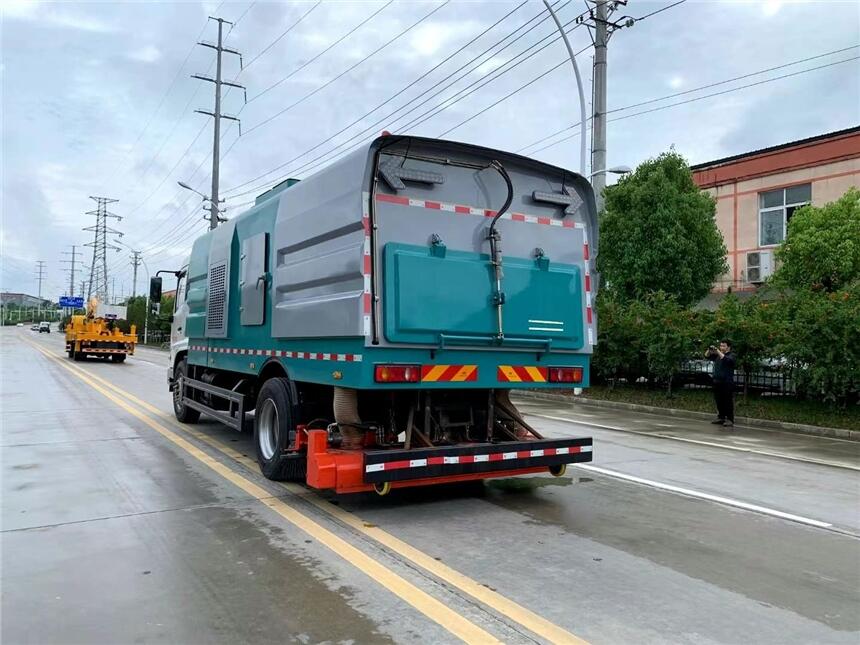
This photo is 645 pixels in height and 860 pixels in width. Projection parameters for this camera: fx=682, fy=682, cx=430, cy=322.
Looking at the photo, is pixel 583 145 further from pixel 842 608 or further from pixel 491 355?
pixel 842 608

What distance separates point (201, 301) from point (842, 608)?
889 centimetres

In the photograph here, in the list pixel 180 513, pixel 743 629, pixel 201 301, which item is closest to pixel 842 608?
pixel 743 629

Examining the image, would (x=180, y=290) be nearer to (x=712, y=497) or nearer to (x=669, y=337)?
(x=712, y=497)

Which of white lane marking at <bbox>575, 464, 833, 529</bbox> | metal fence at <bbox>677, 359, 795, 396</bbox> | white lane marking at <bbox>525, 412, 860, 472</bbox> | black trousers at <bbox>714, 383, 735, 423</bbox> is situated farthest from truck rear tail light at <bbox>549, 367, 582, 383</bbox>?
metal fence at <bbox>677, 359, 795, 396</bbox>

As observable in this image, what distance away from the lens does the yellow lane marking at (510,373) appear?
644 cm

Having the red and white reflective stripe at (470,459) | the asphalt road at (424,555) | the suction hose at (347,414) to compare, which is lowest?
the asphalt road at (424,555)

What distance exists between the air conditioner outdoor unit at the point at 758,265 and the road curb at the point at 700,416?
506 inches

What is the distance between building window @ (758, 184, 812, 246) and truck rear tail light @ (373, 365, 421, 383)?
26.8m

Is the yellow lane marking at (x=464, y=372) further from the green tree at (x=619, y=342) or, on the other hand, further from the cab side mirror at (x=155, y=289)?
the green tree at (x=619, y=342)

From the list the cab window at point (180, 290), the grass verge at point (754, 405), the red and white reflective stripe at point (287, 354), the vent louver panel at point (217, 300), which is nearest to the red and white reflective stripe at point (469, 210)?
the red and white reflective stripe at point (287, 354)

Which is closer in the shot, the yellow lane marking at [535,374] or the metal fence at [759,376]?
the yellow lane marking at [535,374]

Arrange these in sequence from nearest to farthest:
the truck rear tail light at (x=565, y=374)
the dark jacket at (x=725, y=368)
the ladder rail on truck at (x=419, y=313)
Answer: the ladder rail on truck at (x=419, y=313) → the truck rear tail light at (x=565, y=374) → the dark jacket at (x=725, y=368)

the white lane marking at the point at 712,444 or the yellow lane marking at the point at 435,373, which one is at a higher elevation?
the yellow lane marking at the point at 435,373

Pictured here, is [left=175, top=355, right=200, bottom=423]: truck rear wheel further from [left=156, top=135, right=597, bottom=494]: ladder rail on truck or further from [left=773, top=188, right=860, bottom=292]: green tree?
[left=773, top=188, right=860, bottom=292]: green tree
